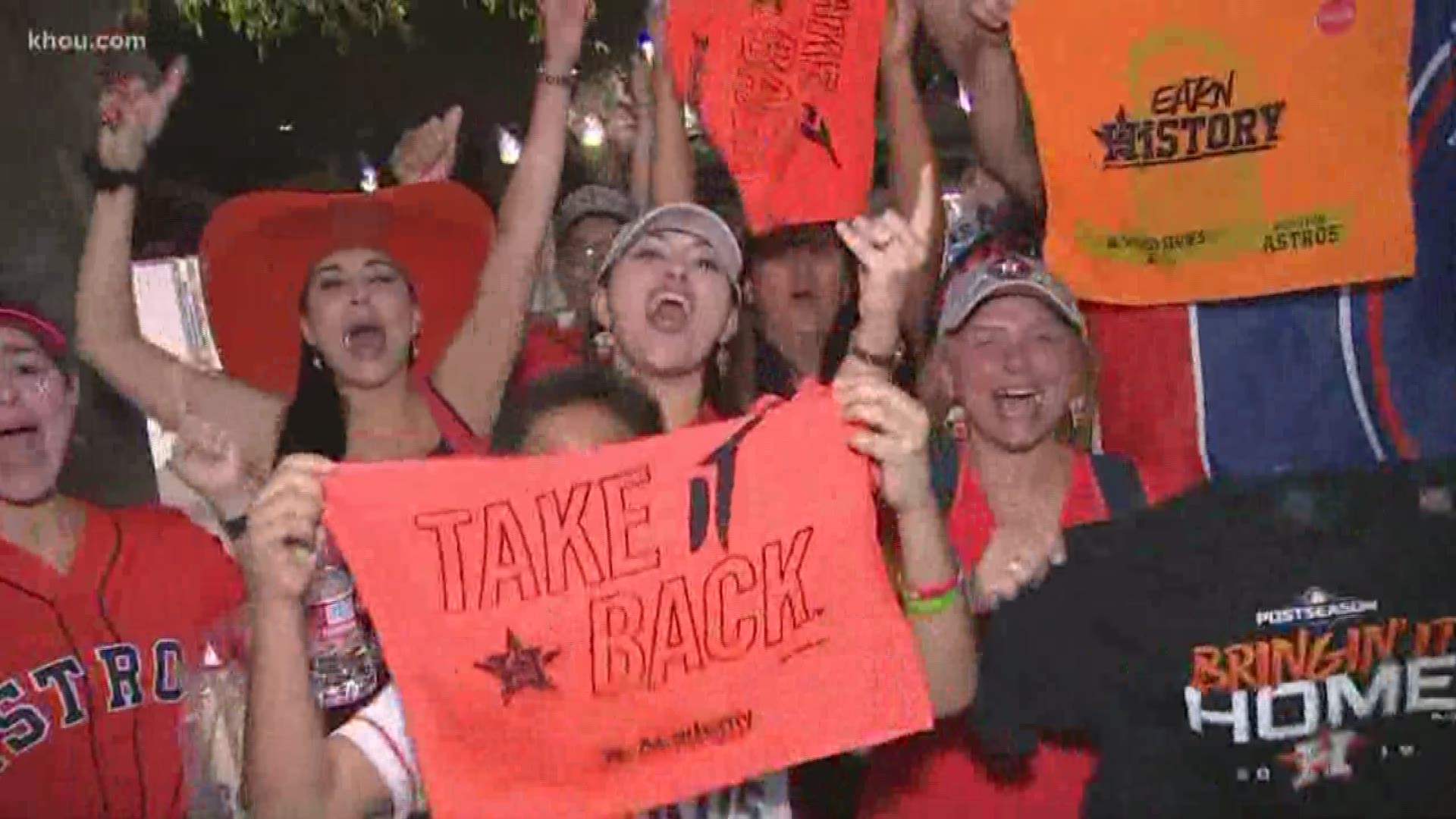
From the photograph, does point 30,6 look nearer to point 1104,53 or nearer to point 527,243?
point 527,243

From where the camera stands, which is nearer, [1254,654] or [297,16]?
[1254,654]

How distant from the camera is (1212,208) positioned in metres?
2.15

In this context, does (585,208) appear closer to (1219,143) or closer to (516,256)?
(516,256)

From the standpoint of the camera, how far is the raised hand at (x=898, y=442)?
5.83ft

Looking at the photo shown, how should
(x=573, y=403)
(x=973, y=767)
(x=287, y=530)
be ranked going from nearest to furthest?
(x=287, y=530) → (x=573, y=403) → (x=973, y=767)

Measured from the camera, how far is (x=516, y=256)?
7.43 feet

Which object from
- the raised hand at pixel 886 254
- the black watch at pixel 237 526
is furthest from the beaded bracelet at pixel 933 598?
the black watch at pixel 237 526

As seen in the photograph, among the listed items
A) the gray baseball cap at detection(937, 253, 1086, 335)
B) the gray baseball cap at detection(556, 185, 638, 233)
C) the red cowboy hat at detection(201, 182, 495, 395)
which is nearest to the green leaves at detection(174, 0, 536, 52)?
the red cowboy hat at detection(201, 182, 495, 395)

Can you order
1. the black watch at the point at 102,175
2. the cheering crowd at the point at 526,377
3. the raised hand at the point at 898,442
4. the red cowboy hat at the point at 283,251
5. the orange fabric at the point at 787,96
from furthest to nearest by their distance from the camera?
the orange fabric at the point at 787,96 < the red cowboy hat at the point at 283,251 < the black watch at the point at 102,175 < the cheering crowd at the point at 526,377 < the raised hand at the point at 898,442

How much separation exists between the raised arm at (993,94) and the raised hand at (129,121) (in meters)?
1.16

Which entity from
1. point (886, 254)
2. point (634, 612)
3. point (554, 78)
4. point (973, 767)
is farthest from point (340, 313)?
point (973, 767)

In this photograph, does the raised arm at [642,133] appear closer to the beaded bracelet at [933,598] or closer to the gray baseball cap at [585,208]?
the gray baseball cap at [585,208]

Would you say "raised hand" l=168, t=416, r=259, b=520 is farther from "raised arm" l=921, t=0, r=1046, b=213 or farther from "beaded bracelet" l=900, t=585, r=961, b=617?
"raised arm" l=921, t=0, r=1046, b=213

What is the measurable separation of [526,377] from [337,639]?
51cm
